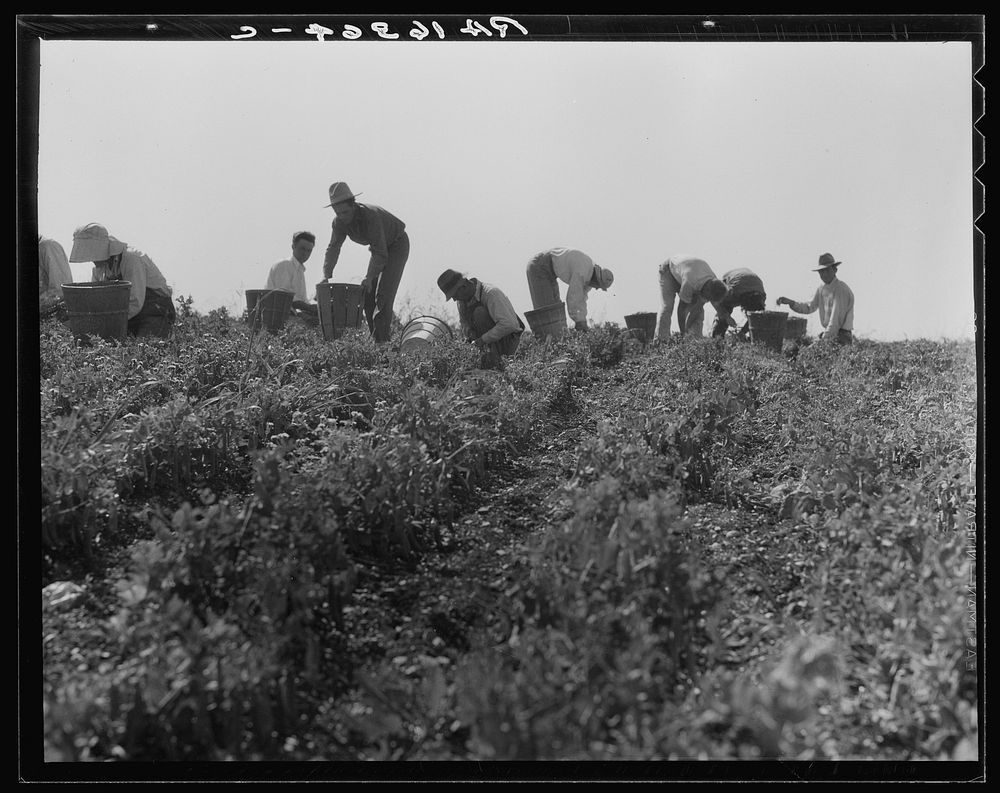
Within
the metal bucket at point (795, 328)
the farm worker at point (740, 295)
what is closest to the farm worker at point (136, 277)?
the farm worker at point (740, 295)

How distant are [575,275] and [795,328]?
3.16m

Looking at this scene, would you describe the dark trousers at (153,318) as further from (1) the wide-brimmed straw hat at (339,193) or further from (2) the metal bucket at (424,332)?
(1) the wide-brimmed straw hat at (339,193)

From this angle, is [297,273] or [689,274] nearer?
[297,273]

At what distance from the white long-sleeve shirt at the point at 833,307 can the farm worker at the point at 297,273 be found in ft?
9.43

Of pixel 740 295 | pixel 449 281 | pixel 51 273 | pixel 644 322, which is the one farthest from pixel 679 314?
pixel 51 273

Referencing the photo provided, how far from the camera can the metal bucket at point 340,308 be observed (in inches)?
226

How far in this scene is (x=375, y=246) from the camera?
533cm

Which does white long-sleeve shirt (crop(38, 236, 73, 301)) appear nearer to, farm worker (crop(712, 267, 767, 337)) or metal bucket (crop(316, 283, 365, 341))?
metal bucket (crop(316, 283, 365, 341))

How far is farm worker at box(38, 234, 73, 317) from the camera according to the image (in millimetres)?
2847

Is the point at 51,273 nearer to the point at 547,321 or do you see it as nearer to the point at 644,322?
the point at 547,321

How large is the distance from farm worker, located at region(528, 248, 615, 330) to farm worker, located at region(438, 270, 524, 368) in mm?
243

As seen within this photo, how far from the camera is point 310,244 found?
4.58m
